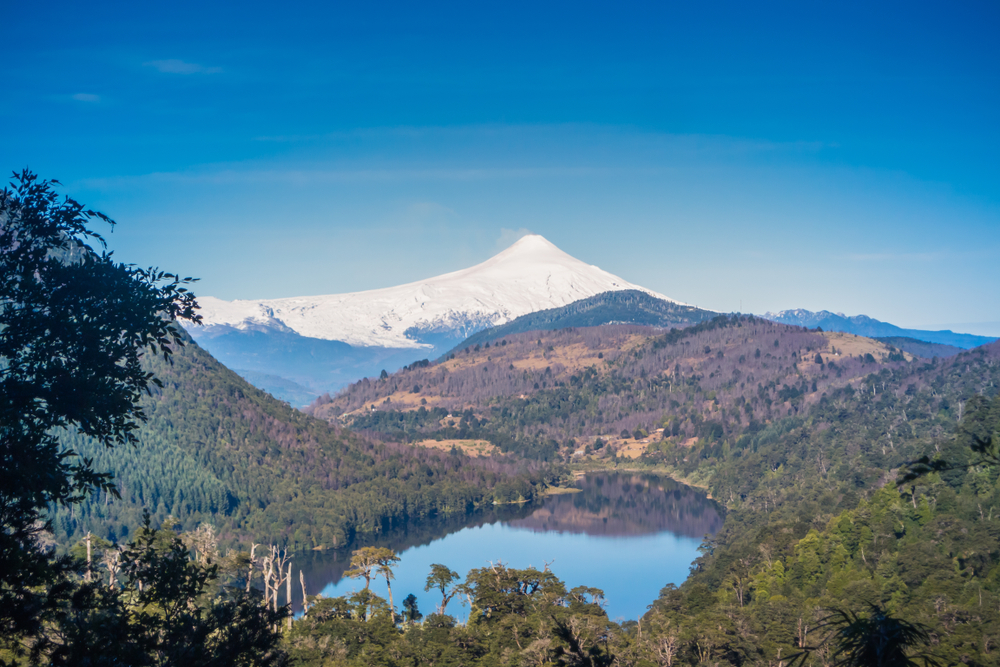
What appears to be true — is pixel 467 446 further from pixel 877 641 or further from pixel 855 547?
pixel 877 641

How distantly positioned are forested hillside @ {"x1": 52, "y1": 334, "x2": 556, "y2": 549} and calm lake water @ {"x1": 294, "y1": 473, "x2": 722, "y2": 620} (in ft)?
24.5

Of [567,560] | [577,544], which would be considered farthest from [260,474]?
[567,560]

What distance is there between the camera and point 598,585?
80.4 m

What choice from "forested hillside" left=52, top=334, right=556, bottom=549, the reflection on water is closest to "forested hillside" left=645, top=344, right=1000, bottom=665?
the reflection on water

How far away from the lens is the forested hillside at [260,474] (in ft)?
374

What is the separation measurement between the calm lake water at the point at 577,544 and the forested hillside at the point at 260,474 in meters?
7.47

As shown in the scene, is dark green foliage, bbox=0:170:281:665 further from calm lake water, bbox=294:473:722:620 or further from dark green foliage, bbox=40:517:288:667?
calm lake water, bbox=294:473:722:620

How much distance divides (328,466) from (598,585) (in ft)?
258

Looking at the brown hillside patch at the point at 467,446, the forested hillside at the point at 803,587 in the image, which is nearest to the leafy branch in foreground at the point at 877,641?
the forested hillside at the point at 803,587

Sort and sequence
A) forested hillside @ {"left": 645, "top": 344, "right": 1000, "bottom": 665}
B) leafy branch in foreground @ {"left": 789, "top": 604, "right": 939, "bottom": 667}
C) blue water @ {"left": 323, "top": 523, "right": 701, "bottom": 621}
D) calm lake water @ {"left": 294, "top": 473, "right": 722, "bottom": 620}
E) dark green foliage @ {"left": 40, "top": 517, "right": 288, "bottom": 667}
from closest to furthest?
leafy branch in foreground @ {"left": 789, "top": 604, "right": 939, "bottom": 667} → dark green foliage @ {"left": 40, "top": 517, "right": 288, "bottom": 667} → forested hillside @ {"left": 645, "top": 344, "right": 1000, "bottom": 665} → blue water @ {"left": 323, "top": 523, "right": 701, "bottom": 621} → calm lake water @ {"left": 294, "top": 473, "right": 722, "bottom": 620}

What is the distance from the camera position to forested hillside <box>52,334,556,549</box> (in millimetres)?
114062

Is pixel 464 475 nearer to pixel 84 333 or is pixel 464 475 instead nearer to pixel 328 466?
pixel 328 466

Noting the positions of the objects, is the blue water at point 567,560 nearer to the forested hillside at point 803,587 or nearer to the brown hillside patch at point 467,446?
the forested hillside at point 803,587

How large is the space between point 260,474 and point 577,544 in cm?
6302
